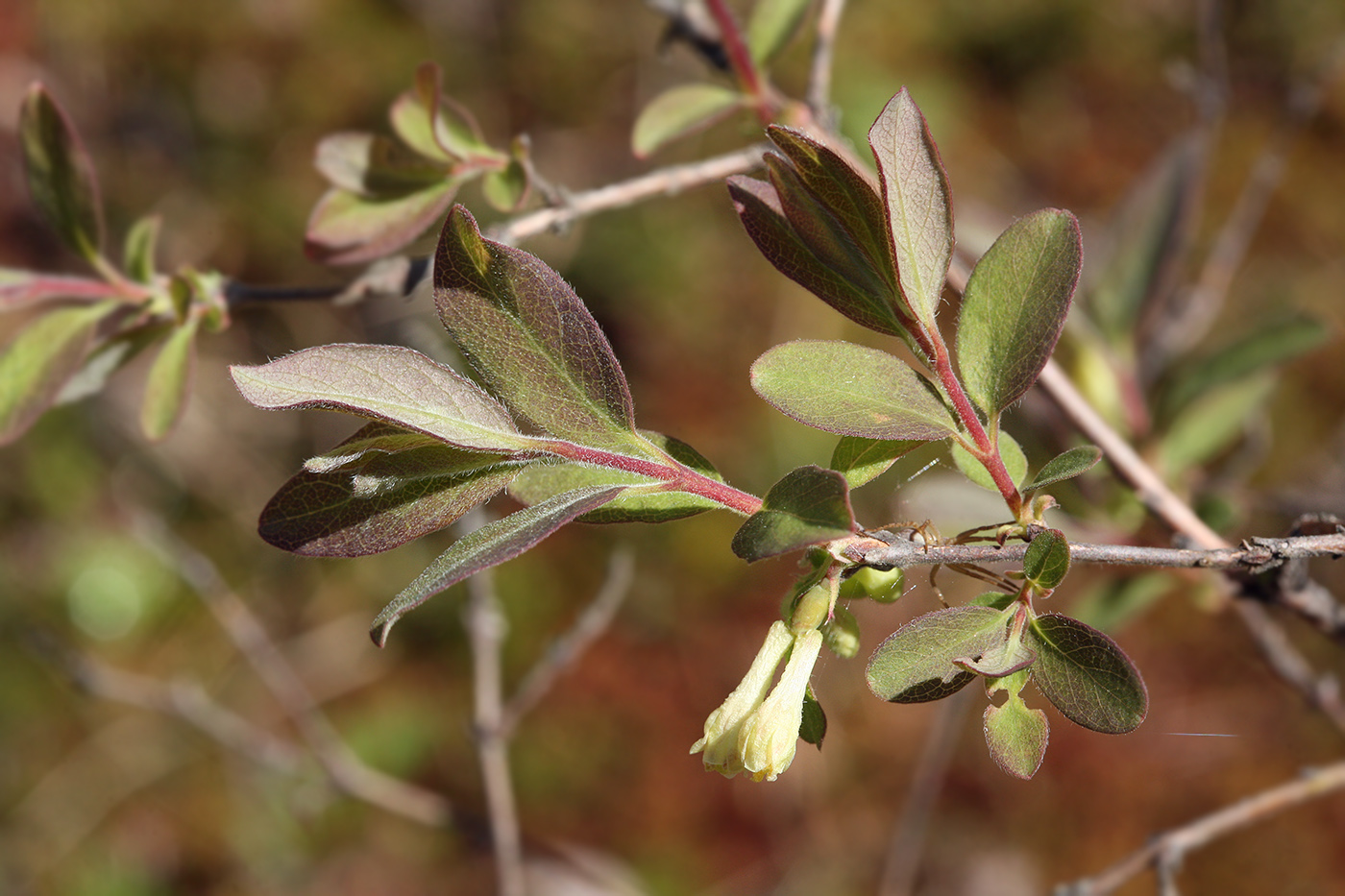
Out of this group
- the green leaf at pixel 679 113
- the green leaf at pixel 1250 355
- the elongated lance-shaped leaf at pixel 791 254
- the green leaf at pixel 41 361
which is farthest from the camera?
the green leaf at pixel 1250 355

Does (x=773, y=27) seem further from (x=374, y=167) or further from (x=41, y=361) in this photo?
(x=41, y=361)

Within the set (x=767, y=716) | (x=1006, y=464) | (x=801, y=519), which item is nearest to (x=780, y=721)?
(x=767, y=716)

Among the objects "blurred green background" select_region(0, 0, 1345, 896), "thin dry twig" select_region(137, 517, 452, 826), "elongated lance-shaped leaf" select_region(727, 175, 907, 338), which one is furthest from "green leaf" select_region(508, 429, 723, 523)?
"blurred green background" select_region(0, 0, 1345, 896)

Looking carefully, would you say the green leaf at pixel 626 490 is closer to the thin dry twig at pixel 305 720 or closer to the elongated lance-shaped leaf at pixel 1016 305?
the elongated lance-shaped leaf at pixel 1016 305

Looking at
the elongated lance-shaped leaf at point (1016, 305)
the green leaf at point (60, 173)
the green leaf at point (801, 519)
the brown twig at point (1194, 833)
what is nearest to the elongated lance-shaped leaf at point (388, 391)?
the green leaf at point (801, 519)

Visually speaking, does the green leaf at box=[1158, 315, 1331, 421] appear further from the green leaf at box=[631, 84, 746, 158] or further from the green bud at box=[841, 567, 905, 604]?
the green bud at box=[841, 567, 905, 604]

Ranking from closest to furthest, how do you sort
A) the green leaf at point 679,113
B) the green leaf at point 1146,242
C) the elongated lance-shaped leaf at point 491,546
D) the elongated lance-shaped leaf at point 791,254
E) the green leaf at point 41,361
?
the elongated lance-shaped leaf at point 491,546, the elongated lance-shaped leaf at point 791,254, the green leaf at point 41,361, the green leaf at point 679,113, the green leaf at point 1146,242
